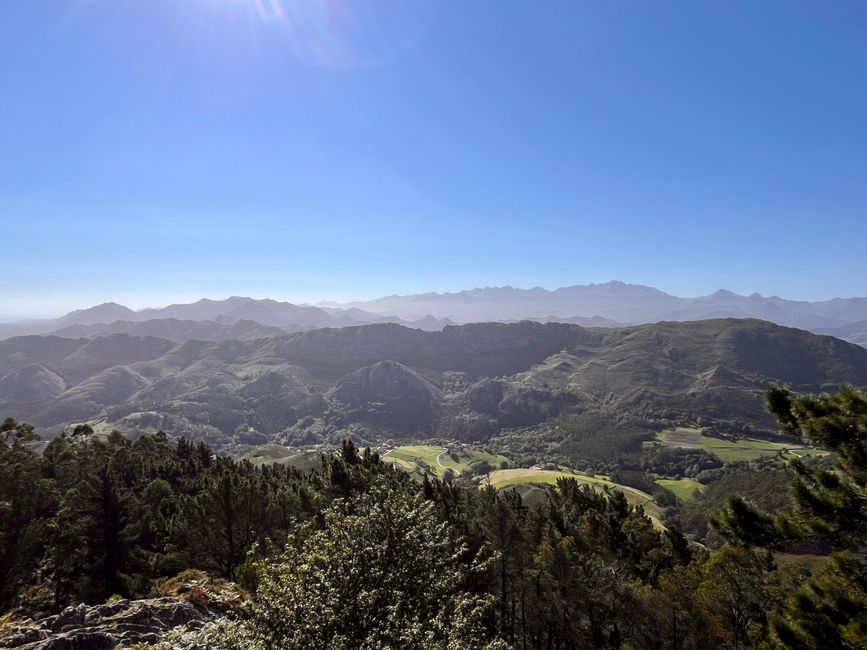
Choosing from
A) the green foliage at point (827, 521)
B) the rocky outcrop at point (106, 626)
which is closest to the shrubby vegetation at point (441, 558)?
the green foliage at point (827, 521)

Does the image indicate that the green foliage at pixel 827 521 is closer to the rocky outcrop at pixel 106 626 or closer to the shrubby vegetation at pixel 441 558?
the shrubby vegetation at pixel 441 558

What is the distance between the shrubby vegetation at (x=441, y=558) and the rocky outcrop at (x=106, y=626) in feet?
11.6

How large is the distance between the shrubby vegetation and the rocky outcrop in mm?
3526

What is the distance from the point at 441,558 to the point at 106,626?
14.0 meters

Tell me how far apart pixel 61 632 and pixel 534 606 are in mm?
35747

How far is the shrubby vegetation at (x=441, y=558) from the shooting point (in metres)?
15.1

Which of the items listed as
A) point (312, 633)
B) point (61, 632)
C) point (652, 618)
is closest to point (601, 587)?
point (652, 618)

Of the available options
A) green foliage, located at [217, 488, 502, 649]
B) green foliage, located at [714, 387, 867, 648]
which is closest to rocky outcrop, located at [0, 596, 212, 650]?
green foliage, located at [217, 488, 502, 649]

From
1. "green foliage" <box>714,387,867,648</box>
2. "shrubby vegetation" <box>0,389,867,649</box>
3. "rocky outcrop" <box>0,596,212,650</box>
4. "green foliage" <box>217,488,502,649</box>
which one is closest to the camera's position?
"green foliage" <box>217,488,502,649</box>

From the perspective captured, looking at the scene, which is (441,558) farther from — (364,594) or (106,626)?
(106,626)

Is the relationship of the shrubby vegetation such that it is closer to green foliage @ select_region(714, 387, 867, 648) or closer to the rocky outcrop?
green foliage @ select_region(714, 387, 867, 648)

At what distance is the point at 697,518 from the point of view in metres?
148

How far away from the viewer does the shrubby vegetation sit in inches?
593

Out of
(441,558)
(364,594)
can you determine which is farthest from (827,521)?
(364,594)
